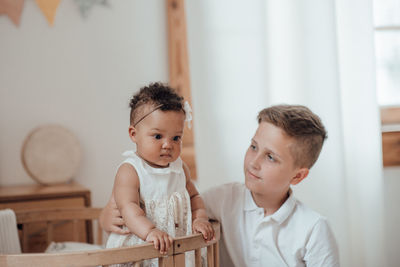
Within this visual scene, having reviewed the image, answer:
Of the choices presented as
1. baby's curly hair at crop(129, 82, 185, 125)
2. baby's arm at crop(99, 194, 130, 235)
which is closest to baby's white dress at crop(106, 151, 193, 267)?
baby's arm at crop(99, 194, 130, 235)

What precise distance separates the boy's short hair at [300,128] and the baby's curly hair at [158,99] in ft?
0.87

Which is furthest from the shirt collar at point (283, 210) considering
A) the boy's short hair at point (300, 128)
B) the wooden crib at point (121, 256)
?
the wooden crib at point (121, 256)

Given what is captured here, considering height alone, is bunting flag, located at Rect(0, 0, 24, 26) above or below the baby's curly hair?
above

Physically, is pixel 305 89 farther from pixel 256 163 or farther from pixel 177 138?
pixel 177 138

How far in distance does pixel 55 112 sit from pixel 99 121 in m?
0.22

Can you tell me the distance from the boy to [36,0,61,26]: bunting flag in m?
1.42

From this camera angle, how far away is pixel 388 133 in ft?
6.89

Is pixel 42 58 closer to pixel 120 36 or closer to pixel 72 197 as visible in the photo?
pixel 120 36

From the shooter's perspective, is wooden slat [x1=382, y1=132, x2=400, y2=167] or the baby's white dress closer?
the baby's white dress

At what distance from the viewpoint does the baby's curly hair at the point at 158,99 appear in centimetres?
120

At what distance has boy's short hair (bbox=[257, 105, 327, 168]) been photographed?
1.29m

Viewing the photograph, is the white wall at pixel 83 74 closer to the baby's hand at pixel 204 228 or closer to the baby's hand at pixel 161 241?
the baby's hand at pixel 204 228

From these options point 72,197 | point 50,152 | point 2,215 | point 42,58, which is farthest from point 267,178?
point 42,58

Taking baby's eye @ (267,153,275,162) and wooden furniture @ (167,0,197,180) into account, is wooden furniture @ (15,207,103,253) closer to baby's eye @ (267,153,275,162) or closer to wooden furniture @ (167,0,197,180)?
baby's eye @ (267,153,275,162)
